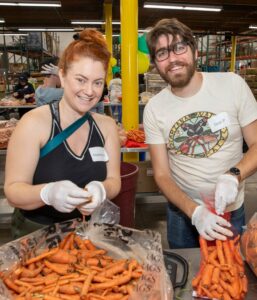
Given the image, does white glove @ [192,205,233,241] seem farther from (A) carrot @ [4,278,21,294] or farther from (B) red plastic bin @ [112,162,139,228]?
(B) red plastic bin @ [112,162,139,228]

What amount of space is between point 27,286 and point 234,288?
2.03 feet

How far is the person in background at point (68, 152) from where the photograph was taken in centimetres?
128

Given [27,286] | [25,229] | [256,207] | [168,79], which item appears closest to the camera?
[27,286]

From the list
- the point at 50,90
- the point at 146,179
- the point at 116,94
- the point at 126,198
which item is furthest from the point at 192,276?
the point at 116,94

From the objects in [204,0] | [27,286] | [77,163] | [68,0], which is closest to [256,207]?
[77,163]

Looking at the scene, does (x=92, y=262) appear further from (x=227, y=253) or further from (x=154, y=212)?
(x=154, y=212)

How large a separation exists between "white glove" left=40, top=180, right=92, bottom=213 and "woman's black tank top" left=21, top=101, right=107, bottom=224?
171 mm

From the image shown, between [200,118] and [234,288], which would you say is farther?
[200,118]

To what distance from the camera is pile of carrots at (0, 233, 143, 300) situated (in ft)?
3.23

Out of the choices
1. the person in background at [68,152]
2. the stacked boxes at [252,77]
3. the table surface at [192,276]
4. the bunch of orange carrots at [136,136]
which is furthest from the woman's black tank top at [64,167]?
the stacked boxes at [252,77]

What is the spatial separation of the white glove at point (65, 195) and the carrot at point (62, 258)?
0.56 feet

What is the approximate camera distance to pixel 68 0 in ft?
30.2

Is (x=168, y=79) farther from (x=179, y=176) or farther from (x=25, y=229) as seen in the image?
(x=25, y=229)

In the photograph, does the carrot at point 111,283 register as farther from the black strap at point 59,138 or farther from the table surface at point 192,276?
the black strap at point 59,138
